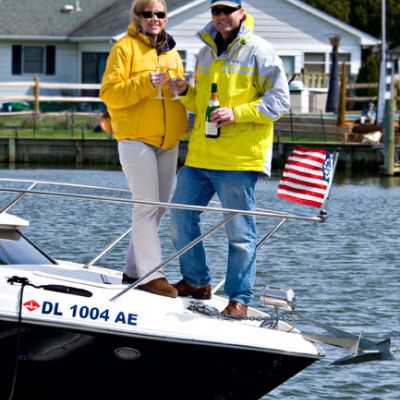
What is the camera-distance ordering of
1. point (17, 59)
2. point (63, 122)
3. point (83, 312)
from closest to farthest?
point (83, 312), point (63, 122), point (17, 59)

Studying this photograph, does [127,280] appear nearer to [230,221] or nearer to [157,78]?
[230,221]

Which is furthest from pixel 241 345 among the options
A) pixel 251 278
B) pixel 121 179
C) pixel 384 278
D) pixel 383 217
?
pixel 121 179

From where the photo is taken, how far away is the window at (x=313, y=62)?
162ft

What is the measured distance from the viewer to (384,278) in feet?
51.0

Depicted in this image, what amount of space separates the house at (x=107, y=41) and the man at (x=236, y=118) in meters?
40.0

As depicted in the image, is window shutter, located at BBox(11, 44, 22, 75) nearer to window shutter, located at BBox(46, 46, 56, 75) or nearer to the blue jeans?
window shutter, located at BBox(46, 46, 56, 75)

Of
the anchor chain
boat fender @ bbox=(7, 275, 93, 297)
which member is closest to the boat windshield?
boat fender @ bbox=(7, 275, 93, 297)

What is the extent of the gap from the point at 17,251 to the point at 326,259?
9.56m

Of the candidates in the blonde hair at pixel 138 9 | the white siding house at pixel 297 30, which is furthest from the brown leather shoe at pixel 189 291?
the white siding house at pixel 297 30

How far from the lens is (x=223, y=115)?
24.4ft

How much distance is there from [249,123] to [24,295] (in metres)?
1.55

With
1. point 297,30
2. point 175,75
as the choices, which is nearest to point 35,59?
point 297,30

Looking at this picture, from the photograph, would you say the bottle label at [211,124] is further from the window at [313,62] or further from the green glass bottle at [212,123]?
the window at [313,62]

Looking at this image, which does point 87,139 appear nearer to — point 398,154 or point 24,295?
point 398,154
